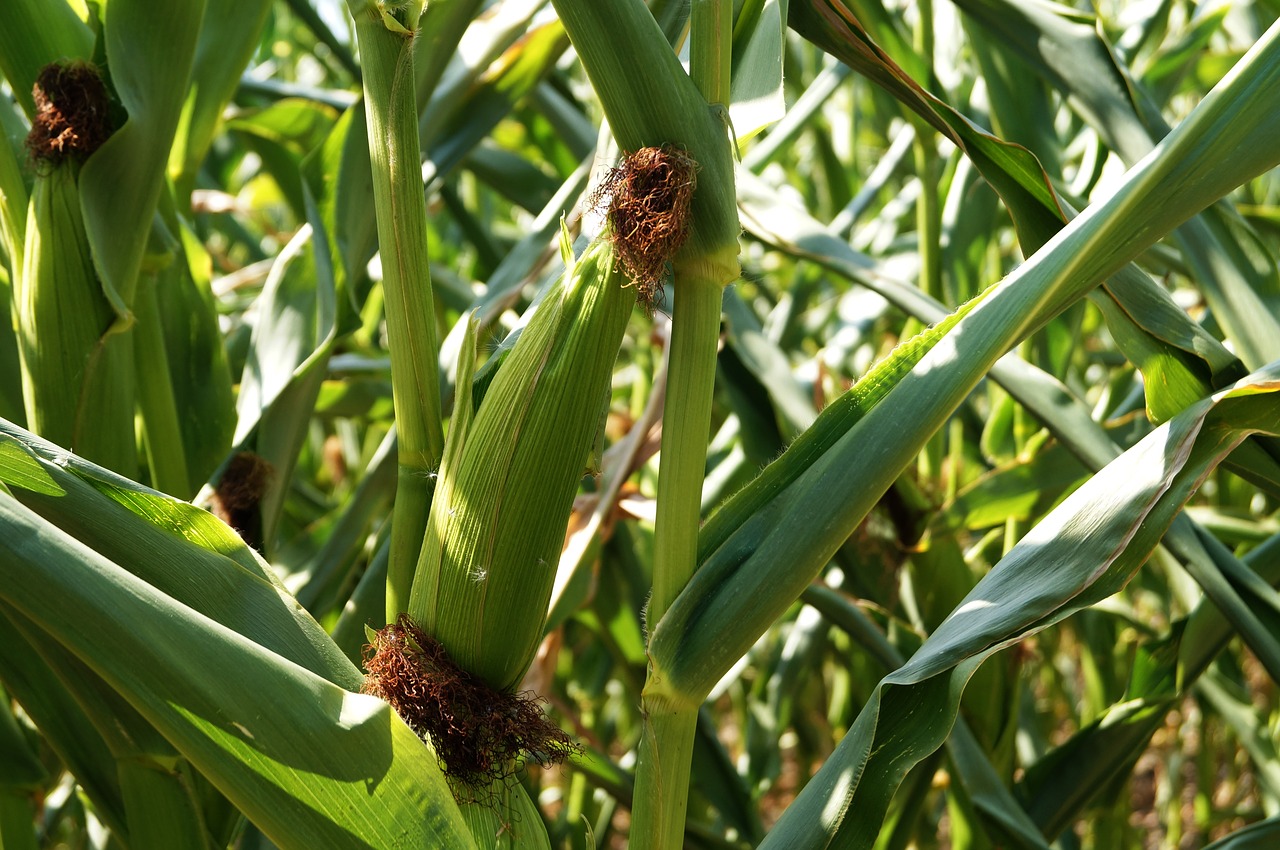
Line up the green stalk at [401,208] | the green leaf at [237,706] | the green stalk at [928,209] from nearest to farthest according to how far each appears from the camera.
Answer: the green leaf at [237,706] → the green stalk at [401,208] → the green stalk at [928,209]

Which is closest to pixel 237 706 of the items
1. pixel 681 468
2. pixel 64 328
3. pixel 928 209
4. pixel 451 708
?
pixel 451 708

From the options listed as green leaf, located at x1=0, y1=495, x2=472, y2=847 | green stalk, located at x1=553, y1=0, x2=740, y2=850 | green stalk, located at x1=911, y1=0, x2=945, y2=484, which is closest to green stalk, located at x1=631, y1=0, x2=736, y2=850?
green stalk, located at x1=553, y1=0, x2=740, y2=850

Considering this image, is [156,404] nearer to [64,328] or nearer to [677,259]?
[64,328]

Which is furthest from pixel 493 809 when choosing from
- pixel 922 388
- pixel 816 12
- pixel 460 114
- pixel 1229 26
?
pixel 1229 26

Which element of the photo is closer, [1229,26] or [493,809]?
[493,809]

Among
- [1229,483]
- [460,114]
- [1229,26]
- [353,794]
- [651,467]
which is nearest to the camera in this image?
[353,794]

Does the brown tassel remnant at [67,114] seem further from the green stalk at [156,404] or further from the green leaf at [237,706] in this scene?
the green leaf at [237,706]

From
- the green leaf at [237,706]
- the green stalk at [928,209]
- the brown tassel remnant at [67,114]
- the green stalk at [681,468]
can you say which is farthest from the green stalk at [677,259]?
the green stalk at [928,209]

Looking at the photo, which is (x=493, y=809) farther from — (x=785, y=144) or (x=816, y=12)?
(x=785, y=144)

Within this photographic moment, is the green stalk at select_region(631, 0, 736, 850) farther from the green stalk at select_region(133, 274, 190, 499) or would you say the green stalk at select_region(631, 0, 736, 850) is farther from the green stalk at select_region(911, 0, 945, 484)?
the green stalk at select_region(911, 0, 945, 484)
